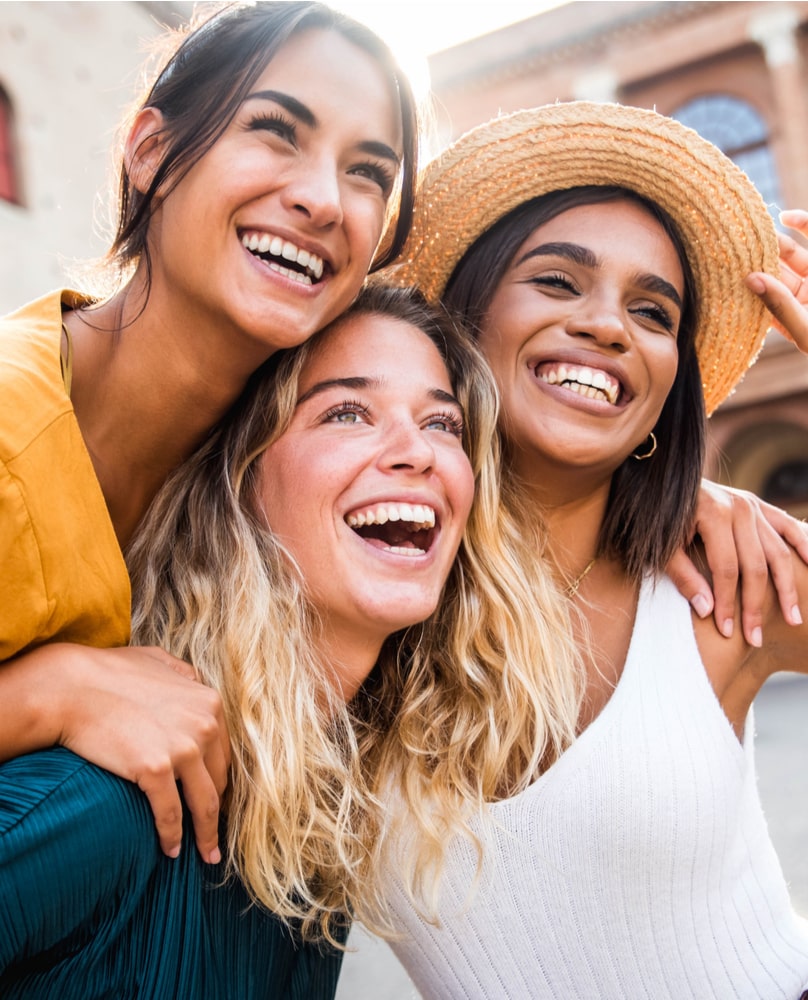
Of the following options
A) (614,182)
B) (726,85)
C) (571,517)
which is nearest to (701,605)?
(571,517)

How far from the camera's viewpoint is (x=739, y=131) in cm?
1472

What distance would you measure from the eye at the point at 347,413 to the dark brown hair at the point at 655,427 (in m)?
0.56

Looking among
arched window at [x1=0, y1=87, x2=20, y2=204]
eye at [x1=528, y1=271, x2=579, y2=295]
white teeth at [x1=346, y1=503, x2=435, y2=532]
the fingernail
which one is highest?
arched window at [x1=0, y1=87, x2=20, y2=204]

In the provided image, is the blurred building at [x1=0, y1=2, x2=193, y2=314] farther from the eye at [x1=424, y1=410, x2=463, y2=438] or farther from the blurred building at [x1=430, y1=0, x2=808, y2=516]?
the eye at [x1=424, y1=410, x2=463, y2=438]

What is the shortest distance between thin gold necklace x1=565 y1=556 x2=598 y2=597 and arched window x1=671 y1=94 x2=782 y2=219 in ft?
44.6

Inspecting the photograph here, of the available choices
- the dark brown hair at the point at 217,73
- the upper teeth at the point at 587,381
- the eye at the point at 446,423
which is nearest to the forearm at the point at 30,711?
the eye at the point at 446,423

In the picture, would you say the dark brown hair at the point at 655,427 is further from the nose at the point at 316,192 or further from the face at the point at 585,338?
the nose at the point at 316,192

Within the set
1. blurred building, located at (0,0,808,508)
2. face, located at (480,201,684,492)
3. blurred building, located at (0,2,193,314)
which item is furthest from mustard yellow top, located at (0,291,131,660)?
blurred building, located at (0,0,808,508)

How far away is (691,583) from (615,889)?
77 cm

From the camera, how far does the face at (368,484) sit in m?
2.09

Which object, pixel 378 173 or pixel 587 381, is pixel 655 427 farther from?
pixel 378 173

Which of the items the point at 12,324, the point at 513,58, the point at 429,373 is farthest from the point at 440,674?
the point at 513,58

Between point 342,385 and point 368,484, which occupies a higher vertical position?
point 342,385

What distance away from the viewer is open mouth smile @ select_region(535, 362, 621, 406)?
2.41 meters
